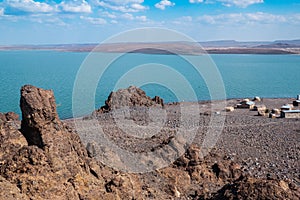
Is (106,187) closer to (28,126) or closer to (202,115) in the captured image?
(28,126)

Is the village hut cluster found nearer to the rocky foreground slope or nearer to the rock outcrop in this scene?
the rock outcrop

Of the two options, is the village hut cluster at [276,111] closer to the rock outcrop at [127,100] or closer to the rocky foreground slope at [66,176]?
the rock outcrop at [127,100]

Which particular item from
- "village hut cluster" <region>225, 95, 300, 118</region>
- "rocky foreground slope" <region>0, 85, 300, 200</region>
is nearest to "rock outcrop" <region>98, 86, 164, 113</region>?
"village hut cluster" <region>225, 95, 300, 118</region>

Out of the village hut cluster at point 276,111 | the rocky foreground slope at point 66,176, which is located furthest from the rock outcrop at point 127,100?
the rocky foreground slope at point 66,176

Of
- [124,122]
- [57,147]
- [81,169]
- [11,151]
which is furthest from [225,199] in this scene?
[124,122]

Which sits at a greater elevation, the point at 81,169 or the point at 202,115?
the point at 81,169

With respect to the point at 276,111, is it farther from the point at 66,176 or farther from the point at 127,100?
the point at 66,176

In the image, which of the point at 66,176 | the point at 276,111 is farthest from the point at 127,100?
the point at 66,176

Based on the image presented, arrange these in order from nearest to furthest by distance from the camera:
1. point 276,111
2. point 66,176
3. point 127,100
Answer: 1. point 66,176
2. point 276,111
3. point 127,100

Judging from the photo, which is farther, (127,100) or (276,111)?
(127,100)
